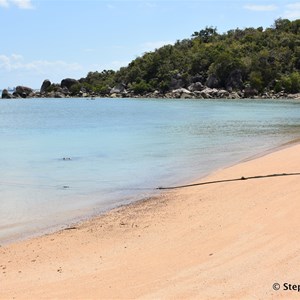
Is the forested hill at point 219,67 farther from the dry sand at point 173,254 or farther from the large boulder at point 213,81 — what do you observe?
the dry sand at point 173,254

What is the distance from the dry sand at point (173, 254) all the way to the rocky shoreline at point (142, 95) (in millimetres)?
92187

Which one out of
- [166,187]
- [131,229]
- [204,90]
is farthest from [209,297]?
[204,90]

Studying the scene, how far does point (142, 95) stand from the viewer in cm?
12681

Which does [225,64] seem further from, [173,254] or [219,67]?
[173,254]

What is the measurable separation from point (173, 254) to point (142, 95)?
4802 inches

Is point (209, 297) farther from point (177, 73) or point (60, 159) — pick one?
point (177, 73)

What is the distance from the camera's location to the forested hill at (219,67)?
10688 cm

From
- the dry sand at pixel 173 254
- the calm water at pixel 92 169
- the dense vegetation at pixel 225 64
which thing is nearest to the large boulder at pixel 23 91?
the dense vegetation at pixel 225 64

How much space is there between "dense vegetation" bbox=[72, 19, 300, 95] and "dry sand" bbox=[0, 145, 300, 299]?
97110mm

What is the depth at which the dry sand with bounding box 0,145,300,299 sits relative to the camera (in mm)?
4930

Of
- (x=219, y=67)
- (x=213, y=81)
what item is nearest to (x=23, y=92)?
(x=213, y=81)

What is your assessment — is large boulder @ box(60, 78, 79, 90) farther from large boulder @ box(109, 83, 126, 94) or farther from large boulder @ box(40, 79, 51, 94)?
large boulder @ box(109, 83, 126, 94)

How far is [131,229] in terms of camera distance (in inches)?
307

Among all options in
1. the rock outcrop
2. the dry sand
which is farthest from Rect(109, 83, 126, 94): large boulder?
the dry sand
